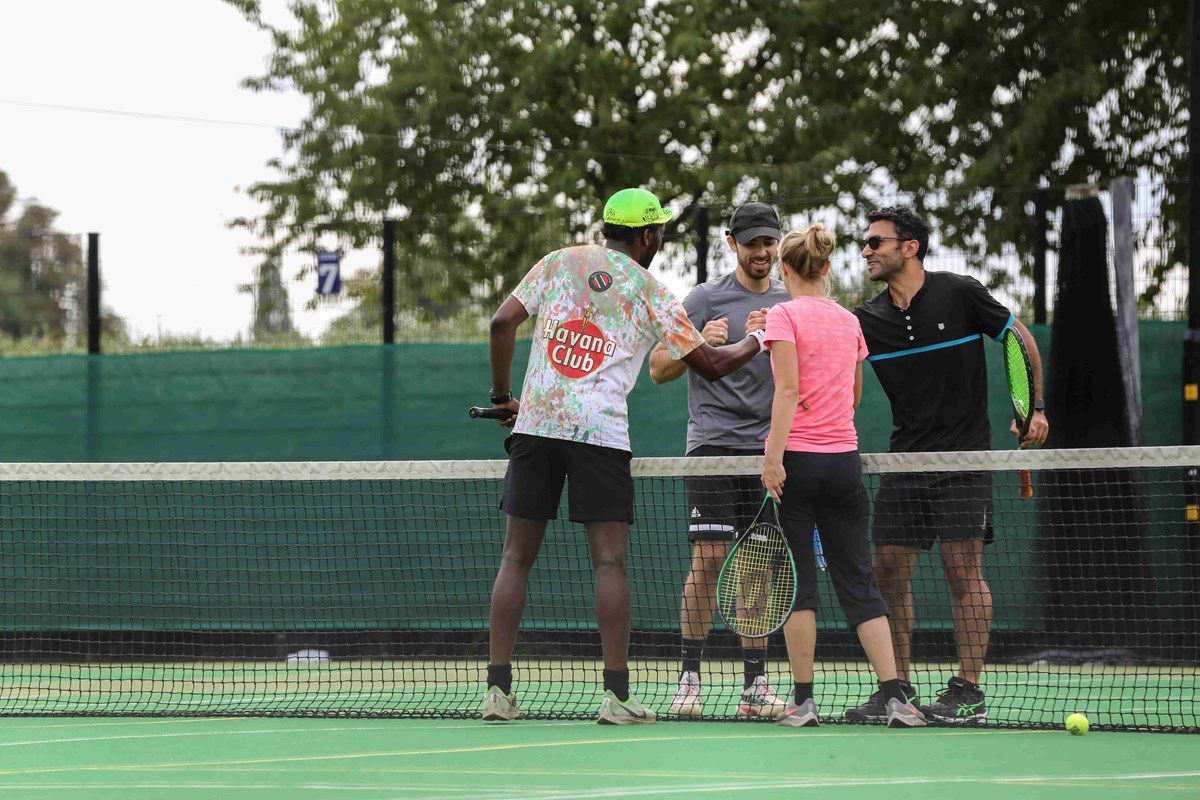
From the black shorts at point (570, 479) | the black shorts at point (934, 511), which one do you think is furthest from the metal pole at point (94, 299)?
the black shorts at point (934, 511)

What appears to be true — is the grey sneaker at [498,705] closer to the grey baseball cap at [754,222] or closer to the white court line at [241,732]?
the white court line at [241,732]

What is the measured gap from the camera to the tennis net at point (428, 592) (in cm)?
736

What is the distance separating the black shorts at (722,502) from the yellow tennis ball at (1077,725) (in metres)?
1.37

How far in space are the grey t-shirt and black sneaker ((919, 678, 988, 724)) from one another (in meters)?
1.15

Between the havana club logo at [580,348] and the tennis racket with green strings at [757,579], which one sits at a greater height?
the havana club logo at [580,348]

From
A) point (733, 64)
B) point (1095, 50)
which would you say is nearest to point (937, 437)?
point (1095, 50)

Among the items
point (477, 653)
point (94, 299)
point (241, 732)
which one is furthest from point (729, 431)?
point (94, 299)

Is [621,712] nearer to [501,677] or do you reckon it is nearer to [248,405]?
[501,677]

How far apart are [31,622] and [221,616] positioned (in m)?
1.06

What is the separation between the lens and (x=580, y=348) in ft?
17.1

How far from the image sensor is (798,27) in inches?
739

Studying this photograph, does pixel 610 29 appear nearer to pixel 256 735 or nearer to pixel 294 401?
pixel 294 401

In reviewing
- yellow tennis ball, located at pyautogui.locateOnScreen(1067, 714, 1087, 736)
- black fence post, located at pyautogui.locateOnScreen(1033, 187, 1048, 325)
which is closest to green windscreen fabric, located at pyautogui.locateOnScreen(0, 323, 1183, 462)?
black fence post, located at pyautogui.locateOnScreen(1033, 187, 1048, 325)

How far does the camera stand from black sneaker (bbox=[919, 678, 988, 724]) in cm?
533
